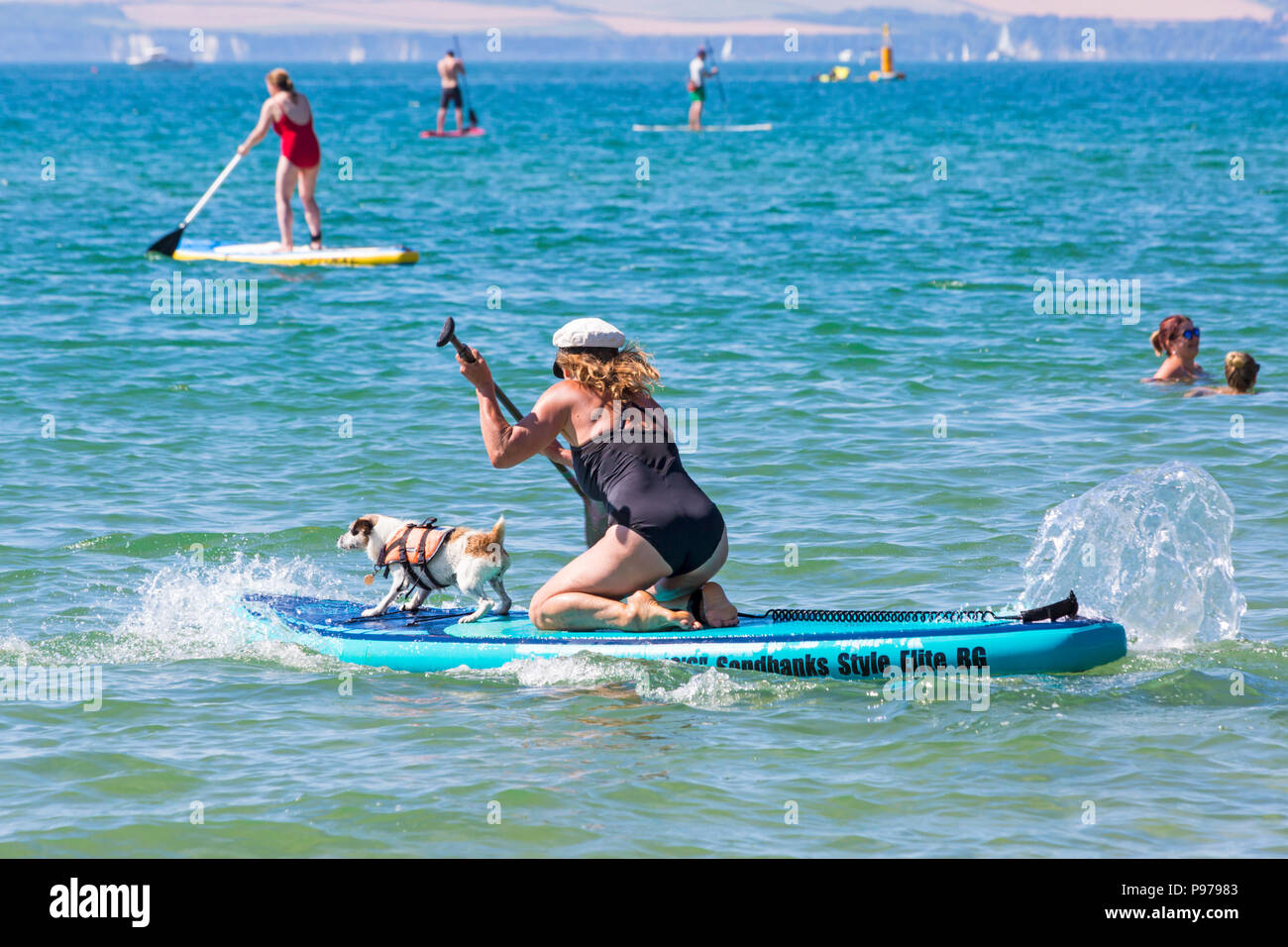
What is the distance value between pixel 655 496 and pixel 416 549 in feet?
4.04

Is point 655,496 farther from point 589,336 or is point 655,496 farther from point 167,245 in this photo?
point 167,245

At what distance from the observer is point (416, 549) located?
6852mm

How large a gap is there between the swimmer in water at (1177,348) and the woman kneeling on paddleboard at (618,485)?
722 centimetres

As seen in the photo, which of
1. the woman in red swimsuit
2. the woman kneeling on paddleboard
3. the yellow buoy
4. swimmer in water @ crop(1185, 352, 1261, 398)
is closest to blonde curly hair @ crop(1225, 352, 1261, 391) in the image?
swimmer in water @ crop(1185, 352, 1261, 398)

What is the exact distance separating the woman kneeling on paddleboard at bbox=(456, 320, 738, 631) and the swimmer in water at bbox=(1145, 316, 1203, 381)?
23.7ft

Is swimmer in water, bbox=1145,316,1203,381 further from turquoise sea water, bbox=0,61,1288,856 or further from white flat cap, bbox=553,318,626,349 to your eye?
white flat cap, bbox=553,318,626,349

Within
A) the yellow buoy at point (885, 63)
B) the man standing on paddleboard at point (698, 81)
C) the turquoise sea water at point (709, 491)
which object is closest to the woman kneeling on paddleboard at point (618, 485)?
the turquoise sea water at point (709, 491)

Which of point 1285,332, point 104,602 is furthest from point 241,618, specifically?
point 1285,332

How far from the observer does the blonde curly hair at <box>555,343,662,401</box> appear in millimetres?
6383

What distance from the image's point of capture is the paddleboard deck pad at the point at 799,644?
6.27m

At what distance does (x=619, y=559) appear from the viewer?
20.8 ft
